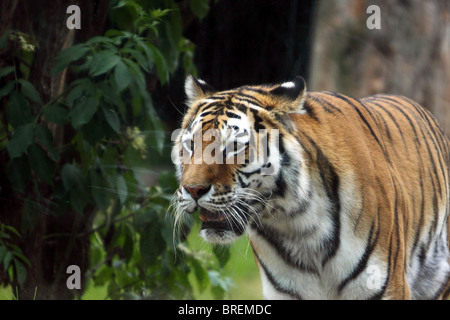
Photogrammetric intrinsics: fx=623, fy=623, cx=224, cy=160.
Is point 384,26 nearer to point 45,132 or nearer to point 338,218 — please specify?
point 338,218

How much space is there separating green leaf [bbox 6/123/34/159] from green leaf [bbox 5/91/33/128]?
0.03 m

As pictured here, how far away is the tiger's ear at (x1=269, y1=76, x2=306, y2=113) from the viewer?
64.4 inches

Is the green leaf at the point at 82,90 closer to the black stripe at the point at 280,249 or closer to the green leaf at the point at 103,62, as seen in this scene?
the green leaf at the point at 103,62

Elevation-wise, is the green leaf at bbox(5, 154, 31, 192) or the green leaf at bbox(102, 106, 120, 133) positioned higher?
the green leaf at bbox(102, 106, 120, 133)

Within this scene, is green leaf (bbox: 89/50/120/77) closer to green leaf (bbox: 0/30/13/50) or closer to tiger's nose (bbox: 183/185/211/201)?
green leaf (bbox: 0/30/13/50)

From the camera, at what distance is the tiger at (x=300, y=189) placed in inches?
62.2

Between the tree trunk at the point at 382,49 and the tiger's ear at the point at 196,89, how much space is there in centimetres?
34

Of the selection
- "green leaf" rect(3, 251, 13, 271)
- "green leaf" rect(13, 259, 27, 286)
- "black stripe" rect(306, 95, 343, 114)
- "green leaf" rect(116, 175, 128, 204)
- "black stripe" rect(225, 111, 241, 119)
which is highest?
"black stripe" rect(306, 95, 343, 114)

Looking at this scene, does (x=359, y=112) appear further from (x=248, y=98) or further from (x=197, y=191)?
(x=197, y=191)

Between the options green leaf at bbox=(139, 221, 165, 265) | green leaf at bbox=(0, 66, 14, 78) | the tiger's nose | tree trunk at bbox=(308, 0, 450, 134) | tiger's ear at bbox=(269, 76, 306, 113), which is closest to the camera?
the tiger's nose

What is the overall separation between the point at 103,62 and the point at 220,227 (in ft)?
2.41

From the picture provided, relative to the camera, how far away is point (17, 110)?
6.85 feet

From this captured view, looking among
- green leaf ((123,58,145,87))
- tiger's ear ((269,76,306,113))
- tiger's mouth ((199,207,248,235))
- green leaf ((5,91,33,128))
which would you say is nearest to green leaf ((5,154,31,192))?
green leaf ((5,91,33,128))

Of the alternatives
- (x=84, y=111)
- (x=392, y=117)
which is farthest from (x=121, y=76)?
(x=392, y=117)
